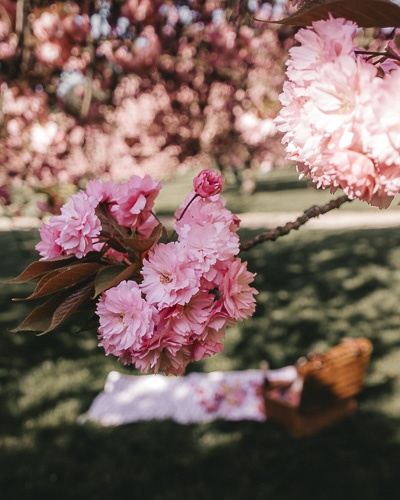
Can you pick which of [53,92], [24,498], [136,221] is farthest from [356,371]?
[136,221]

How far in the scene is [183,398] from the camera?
177 inches

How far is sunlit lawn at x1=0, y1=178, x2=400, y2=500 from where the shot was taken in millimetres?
3328

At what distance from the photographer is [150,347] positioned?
3.54ft

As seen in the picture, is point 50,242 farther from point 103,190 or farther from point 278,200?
point 278,200

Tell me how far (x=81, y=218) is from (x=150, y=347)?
0.30 metres

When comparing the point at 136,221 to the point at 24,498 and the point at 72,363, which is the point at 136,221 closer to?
the point at 24,498

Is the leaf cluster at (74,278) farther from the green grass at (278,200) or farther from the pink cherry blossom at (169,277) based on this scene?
the green grass at (278,200)

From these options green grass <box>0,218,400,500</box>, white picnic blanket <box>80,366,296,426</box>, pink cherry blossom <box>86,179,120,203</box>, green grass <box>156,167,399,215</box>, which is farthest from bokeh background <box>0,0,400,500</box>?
green grass <box>156,167,399,215</box>

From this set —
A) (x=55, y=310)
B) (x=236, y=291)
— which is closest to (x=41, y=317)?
(x=55, y=310)

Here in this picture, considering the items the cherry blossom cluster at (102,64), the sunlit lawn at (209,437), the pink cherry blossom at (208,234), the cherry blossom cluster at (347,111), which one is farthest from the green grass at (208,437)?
the cherry blossom cluster at (347,111)

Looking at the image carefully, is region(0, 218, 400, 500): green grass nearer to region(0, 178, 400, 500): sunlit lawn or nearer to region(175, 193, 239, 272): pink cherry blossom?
region(0, 178, 400, 500): sunlit lawn

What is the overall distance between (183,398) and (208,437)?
0.68 metres

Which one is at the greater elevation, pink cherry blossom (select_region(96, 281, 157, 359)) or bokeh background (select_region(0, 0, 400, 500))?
pink cherry blossom (select_region(96, 281, 157, 359))

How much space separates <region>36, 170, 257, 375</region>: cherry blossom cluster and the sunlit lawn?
5.25 feet
